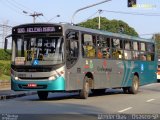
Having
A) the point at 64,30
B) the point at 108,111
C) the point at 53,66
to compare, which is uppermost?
the point at 64,30

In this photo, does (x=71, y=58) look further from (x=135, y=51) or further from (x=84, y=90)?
(x=135, y=51)

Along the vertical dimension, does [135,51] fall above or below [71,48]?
below

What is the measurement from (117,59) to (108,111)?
907cm

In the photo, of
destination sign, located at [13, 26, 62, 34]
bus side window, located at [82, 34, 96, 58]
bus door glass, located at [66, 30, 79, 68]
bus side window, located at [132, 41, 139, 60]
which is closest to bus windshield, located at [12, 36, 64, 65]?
destination sign, located at [13, 26, 62, 34]

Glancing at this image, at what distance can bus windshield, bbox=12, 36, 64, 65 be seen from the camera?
20328 millimetres

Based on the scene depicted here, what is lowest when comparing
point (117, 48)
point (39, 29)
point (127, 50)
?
point (127, 50)

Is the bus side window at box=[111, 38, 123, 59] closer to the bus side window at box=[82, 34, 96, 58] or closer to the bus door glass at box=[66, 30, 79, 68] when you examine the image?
the bus side window at box=[82, 34, 96, 58]

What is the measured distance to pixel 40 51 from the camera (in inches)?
804

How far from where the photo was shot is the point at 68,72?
20719mm

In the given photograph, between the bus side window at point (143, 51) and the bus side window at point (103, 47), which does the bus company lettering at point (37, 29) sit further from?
the bus side window at point (143, 51)

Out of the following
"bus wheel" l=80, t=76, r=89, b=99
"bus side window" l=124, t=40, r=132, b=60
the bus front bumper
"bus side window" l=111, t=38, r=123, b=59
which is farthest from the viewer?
"bus side window" l=124, t=40, r=132, b=60

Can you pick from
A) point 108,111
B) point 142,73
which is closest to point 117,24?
point 142,73

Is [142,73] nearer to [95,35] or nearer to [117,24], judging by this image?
[95,35]

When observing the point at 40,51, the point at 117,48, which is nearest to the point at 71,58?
the point at 40,51
